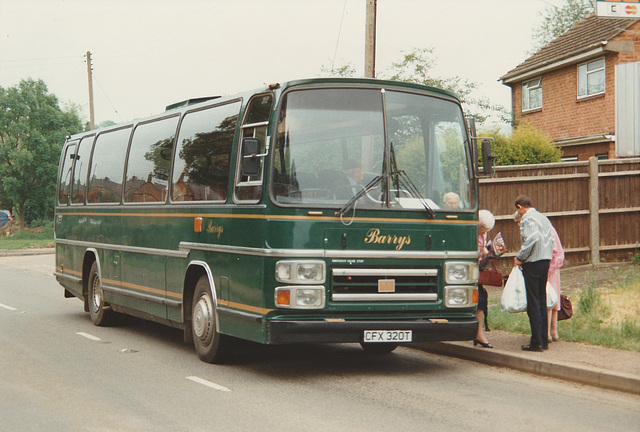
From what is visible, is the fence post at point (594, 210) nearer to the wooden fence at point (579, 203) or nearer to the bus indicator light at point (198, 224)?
the wooden fence at point (579, 203)

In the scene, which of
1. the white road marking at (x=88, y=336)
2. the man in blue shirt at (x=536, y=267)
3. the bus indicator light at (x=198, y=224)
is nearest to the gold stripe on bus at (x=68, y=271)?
the white road marking at (x=88, y=336)

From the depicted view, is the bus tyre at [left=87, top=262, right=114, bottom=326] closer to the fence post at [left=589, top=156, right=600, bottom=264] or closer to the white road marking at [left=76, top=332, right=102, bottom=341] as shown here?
the white road marking at [left=76, top=332, right=102, bottom=341]

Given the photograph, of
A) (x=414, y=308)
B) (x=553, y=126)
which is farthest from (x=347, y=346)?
(x=553, y=126)

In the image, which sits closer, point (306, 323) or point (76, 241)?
point (306, 323)

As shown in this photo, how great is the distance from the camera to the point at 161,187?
1131 cm

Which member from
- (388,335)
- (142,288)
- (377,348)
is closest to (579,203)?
(377,348)

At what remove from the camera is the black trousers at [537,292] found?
9.86 metres

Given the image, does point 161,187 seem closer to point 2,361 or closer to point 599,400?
point 2,361

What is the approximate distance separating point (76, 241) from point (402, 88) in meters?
7.77

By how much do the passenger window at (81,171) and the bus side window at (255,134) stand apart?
6272 mm

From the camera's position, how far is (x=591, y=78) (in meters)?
28.2

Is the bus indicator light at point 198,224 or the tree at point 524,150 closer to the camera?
the bus indicator light at point 198,224

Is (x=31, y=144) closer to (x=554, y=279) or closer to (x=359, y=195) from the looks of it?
(x=554, y=279)

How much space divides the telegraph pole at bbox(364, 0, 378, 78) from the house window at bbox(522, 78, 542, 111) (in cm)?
1550
